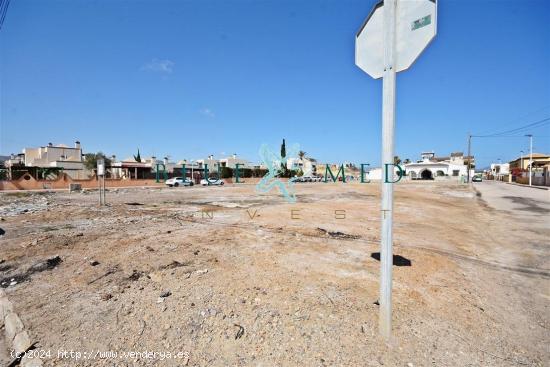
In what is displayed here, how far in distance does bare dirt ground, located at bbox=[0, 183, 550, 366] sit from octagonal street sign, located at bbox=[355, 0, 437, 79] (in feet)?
8.40

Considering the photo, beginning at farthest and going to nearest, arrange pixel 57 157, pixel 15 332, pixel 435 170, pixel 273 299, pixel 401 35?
1. pixel 435 170
2. pixel 57 157
3. pixel 273 299
4. pixel 15 332
5. pixel 401 35

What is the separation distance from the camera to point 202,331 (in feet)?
8.85

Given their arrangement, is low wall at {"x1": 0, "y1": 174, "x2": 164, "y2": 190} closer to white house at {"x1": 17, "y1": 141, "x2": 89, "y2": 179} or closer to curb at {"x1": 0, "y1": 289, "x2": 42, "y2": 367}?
white house at {"x1": 17, "y1": 141, "x2": 89, "y2": 179}

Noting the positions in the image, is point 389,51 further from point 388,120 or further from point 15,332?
point 15,332

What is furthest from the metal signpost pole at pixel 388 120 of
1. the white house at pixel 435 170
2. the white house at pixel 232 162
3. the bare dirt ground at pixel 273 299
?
the white house at pixel 232 162

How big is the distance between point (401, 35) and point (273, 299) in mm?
3136

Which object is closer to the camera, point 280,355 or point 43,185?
point 280,355

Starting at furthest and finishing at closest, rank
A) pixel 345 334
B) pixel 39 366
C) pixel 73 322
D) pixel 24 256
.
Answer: pixel 24 256, pixel 73 322, pixel 345 334, pixel 39 366

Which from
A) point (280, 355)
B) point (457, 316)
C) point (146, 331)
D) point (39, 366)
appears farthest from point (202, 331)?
point (457, 316)

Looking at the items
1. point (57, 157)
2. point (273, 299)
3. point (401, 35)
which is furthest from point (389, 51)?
point (57, 157)

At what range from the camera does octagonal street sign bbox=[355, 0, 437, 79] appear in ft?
6.90

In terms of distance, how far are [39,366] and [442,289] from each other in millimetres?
4626

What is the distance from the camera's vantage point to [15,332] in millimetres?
2760

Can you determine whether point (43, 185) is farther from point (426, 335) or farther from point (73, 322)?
point (426, 335)
